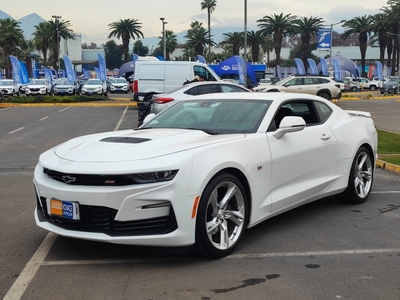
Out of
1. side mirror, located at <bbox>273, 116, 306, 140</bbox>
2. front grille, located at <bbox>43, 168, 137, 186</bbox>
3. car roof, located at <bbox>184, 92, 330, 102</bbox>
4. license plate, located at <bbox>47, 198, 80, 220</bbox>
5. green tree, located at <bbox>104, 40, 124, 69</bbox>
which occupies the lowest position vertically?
license plate, located at <bbox>47, 198, 80, 220</bbox>

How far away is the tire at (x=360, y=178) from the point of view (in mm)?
6578

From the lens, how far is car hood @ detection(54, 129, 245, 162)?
450cm

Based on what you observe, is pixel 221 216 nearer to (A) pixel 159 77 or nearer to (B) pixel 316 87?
(A) pixel 159 77

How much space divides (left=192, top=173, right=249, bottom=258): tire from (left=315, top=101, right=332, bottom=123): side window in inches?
81.0

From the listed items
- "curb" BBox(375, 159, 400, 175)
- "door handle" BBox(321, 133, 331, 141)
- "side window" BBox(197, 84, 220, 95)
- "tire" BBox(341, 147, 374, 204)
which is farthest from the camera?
"side window" BBox(197, 84, 220, 95)

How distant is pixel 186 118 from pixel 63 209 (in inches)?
77.6

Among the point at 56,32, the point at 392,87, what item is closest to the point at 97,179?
the point at 392,87

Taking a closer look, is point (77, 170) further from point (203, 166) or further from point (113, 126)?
point (113, 126)

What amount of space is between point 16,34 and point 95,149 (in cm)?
7084

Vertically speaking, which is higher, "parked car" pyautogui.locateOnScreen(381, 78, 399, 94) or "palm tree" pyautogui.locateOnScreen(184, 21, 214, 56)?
"palm tree" pyautogui.locateOnScreen(184, 21, 214, 56)

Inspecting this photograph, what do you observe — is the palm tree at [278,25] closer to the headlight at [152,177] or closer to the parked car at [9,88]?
the parked car at [9,88]

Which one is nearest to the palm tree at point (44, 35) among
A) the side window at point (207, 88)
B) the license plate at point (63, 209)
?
the side window at point (207, 88)

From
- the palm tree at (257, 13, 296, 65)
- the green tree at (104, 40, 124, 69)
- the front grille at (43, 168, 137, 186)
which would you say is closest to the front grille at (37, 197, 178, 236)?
the front grille at (43, 168, 137, 186)

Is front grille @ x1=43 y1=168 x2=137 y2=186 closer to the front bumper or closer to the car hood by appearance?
the front bumper
